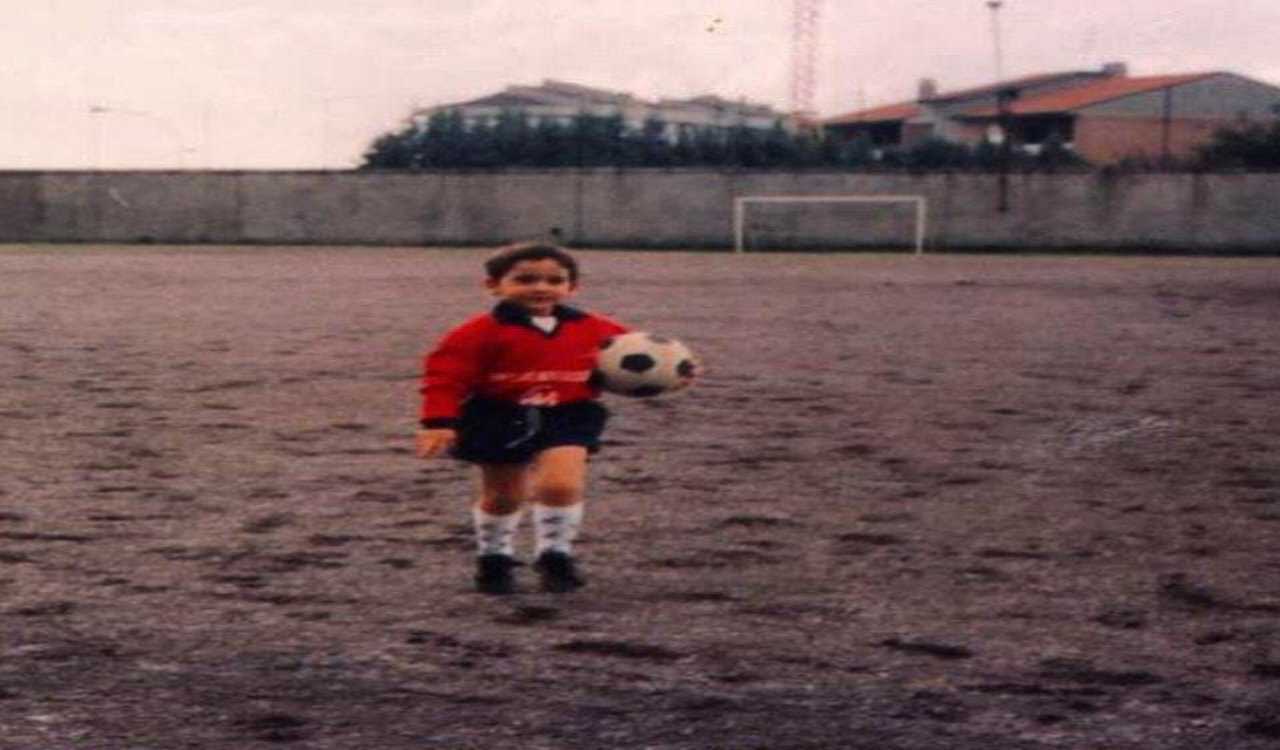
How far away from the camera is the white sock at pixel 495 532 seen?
6.52m

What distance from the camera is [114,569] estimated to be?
6738mm

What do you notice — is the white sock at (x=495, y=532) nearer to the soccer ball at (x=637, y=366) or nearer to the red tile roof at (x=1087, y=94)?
the soccer ball at (x=637, y=366)

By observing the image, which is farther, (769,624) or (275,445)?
(275,445)

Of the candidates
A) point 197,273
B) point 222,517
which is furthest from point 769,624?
point 197,273

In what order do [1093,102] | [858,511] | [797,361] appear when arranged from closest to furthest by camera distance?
[858,511] < [797,361] < [1093,102]

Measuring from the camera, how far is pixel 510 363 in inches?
257

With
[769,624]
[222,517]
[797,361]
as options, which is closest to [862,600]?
[769,624]

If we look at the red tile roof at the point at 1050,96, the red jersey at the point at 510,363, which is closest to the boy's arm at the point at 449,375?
the red jersey at the point at 510,363

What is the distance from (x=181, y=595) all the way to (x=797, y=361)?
888 centimetres

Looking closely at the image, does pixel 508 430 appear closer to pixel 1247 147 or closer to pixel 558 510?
pixel 558 510

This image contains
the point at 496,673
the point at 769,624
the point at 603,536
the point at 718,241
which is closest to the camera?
the point at 496,673

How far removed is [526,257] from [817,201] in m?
42.4

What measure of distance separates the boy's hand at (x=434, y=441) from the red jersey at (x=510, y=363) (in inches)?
1.0

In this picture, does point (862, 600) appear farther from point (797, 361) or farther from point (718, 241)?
point (718, 241)
